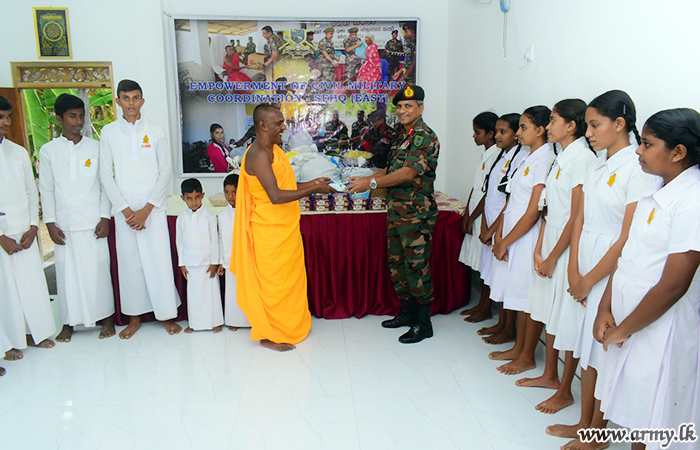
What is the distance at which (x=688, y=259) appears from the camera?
1.61m

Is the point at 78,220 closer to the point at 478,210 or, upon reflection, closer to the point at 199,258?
the point at 199,258

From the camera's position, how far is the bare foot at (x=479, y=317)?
389cm

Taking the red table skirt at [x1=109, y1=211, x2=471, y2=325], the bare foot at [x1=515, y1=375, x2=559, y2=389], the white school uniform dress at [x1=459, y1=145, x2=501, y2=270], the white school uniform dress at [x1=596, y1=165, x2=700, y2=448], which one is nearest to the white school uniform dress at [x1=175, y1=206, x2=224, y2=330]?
the red table skirt at [x1=109, y1=211, x2=471, y2=325]

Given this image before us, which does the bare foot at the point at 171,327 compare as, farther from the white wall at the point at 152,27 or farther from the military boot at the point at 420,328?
the white wall at the point at 152,27

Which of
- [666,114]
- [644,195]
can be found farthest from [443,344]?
[666,114]

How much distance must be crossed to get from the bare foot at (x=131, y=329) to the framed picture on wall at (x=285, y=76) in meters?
2.41

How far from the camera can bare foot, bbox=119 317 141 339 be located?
12.0 feet

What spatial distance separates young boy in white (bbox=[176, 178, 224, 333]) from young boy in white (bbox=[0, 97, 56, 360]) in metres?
0.97

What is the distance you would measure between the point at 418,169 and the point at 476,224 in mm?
818

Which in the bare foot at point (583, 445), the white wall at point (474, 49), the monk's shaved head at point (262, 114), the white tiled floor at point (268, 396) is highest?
the white wall at point (474, 49)

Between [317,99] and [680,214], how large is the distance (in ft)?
15.0

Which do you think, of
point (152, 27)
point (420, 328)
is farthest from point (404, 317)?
point (152, 27)

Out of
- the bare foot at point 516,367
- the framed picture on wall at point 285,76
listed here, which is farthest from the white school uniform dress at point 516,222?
the framed picture on wall at point 285,76

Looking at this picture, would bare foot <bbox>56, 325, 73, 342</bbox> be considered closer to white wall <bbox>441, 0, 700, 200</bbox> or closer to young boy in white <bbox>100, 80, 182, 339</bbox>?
young boy in white <bbox>100, 80, 182, 339</bbox>
